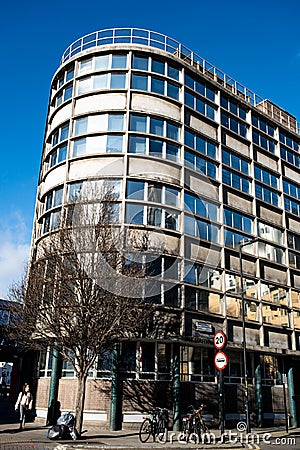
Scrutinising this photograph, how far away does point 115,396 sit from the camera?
854 inches

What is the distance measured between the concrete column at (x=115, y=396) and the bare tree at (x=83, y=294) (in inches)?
89.7

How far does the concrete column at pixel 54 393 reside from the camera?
2226 centimetres

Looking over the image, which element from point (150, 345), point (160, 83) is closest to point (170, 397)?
point (150, 345)

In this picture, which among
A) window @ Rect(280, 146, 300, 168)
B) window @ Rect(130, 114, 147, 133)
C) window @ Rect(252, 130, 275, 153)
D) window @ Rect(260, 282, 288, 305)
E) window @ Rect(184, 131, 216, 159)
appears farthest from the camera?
window @ Rect(280, 146, 300, 168)

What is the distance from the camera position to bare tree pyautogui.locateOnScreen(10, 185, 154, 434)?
60.0 ft

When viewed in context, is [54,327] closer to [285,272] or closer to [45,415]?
[45,415]

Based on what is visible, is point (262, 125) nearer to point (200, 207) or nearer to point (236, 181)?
point (236, 181)

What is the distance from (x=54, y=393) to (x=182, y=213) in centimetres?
1225

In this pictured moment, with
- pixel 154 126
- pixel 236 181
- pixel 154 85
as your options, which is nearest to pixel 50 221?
pixel 154 126

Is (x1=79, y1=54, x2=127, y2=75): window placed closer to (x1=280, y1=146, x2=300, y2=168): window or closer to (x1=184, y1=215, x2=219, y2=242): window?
(x1=184, y1=215, x2=219, y2=242): window

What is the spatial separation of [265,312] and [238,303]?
3.17 metres

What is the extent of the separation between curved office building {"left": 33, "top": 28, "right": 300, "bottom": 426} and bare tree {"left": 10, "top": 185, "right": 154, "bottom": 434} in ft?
7.83

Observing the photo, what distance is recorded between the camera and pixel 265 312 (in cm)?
3120

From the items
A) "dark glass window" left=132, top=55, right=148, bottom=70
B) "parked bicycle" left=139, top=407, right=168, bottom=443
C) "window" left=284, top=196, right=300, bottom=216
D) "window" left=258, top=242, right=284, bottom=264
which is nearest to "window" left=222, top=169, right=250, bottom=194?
"window" left=258, top=242, right=284, bottom=264
